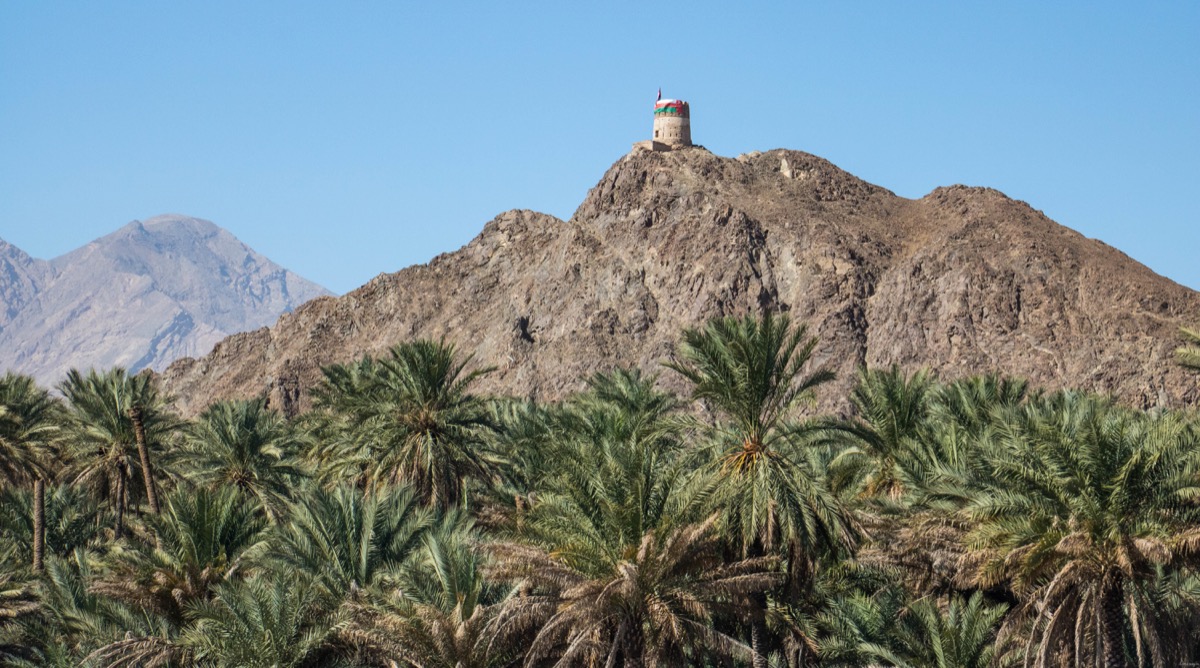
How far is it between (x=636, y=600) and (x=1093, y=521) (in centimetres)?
678

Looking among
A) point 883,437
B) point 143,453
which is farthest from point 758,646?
point 143,453

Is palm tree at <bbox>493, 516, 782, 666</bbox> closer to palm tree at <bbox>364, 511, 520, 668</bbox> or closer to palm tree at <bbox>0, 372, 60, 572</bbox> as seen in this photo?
palm tree at <bbox>364, 511, 520, 668</bbox>

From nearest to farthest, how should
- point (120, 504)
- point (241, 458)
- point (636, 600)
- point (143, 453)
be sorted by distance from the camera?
1. point (636, 600)
2. point (143, 453)
3. point (241, 458)
4. point (120, 504)

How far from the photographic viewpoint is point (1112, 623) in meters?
22.3

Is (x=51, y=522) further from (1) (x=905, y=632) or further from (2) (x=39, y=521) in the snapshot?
(1) (x=905, y=632)

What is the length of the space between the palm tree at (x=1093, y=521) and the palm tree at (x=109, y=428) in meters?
22.3

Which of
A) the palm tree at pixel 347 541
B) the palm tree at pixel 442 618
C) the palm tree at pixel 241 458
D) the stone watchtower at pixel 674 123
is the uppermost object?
the stone watchtower at pixel 674 123

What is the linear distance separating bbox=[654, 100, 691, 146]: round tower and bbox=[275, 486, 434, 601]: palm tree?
101 m

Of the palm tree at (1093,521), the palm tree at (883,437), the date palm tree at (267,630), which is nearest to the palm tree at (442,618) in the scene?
the date palm tree at (267,630)

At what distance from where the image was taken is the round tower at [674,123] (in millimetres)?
126000

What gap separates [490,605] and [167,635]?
5249 mm

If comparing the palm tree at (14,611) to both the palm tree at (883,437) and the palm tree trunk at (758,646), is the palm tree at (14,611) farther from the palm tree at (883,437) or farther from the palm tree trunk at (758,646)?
the palm tree at (883,437)

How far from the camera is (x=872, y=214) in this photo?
12025 centimetres

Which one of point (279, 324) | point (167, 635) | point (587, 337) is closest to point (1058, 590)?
point (167, 635)
